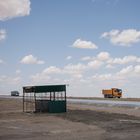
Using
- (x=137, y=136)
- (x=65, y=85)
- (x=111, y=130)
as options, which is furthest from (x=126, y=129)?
(x=65, y=85)

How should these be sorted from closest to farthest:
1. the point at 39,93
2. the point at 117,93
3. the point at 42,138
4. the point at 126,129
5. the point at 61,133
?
1. the point at 42,138
2. the point at 61,133
3. the point at 126,129
4. the point at 39,93
5. the point at 117,93

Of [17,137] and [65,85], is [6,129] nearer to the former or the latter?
[17,137]

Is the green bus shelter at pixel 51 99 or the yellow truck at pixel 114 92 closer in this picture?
the green bus shelter at pixel 51 99

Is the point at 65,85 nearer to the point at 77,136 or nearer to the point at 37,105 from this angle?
the point at 37,105

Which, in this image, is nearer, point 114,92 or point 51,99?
point 51,99

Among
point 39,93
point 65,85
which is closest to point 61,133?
point 65,85

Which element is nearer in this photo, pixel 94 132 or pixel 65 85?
pixel 94 132

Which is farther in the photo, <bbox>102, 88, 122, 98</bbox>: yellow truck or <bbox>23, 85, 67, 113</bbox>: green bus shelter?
<bbox>102, 88, 122, 98</bbox>: yellow truck

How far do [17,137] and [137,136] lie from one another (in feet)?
20.1

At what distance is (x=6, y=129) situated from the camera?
81.9 feet

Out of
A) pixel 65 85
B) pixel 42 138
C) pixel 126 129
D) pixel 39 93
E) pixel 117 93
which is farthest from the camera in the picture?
pixel 117 93

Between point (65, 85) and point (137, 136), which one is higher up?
point (65, 85)

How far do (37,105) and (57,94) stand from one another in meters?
3.11

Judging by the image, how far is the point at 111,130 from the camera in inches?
953
